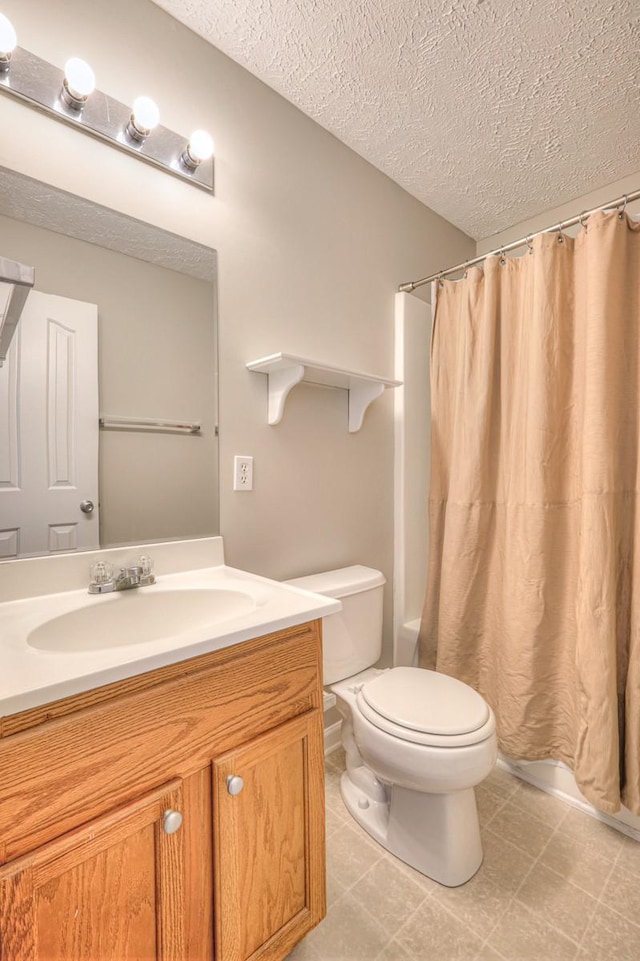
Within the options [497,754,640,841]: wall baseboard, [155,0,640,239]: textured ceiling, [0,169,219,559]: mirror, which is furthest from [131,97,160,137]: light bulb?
[497,754,640,841]: wall baseboard

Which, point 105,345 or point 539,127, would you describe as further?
point 539,127

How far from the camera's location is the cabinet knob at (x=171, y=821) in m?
0.74

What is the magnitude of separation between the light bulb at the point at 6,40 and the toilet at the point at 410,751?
59.8 inches

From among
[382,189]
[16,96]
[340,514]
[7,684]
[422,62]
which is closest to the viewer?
[7,684]

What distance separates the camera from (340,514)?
5.81 ft

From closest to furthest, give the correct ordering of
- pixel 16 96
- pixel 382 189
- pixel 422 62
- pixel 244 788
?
pixel 244 788 → pixel 16 96 → pixel 422 62 → pixel 382 189

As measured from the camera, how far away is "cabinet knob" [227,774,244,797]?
2.69 ft

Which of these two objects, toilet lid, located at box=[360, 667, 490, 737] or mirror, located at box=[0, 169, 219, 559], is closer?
mirror, located at box=[0, 169, 219, 559]

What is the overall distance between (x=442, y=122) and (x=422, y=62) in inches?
10.1

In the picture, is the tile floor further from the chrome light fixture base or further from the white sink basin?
the chrome light fixture base

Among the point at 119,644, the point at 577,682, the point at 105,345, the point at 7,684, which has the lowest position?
the point at 577,682

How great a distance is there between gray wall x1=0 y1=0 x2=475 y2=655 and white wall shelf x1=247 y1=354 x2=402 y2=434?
4 centimetres

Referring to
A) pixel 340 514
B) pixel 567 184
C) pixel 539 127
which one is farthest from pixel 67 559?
pixel 567 184

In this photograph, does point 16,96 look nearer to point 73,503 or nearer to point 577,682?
point 73,503
